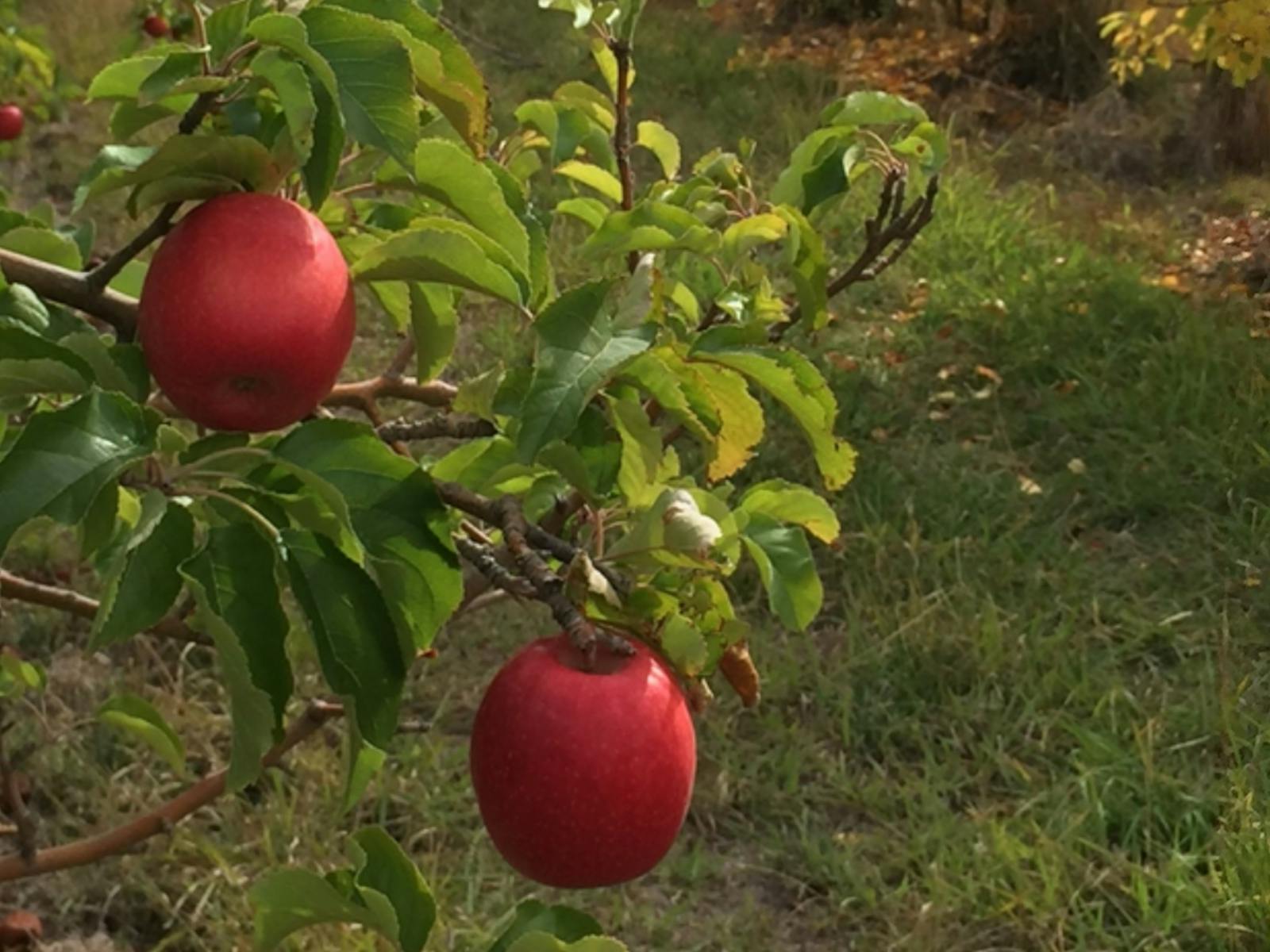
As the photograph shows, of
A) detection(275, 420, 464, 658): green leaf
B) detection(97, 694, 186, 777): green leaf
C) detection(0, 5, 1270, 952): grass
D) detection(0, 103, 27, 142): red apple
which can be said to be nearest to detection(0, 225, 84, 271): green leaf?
detection(275, 420, 464, 658): green leaf

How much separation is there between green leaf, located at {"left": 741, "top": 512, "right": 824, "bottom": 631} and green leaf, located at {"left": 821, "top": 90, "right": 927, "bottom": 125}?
0.40m

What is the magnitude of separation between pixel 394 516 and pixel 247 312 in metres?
0.13

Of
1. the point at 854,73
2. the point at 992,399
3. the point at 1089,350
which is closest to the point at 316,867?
the point at 992,399

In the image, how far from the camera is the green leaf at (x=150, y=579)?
79 cm

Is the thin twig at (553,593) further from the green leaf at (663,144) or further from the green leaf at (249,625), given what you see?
the green leaf at (663,144)

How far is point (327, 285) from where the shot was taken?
0.81 m

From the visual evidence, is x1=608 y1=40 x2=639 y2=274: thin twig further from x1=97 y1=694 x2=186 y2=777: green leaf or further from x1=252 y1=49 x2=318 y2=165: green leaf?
x1=97 y1=694 x2=186 y2=777: green leaf

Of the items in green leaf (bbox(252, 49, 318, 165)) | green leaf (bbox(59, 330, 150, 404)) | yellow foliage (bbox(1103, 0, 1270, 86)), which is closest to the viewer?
green leaf (bbox(252, 49, 318, 165))

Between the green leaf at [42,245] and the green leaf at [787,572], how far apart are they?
1.61 feet

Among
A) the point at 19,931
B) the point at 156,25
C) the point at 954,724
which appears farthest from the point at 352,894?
the point at 156,25

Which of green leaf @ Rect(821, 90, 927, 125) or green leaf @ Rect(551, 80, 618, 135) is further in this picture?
green leaf @ Rect(551, 80, 618, 135)

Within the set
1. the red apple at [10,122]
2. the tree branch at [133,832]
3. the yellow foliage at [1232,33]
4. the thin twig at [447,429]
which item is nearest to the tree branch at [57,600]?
the tree branch at [133,832]

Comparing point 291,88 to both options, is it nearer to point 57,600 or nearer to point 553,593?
point 553,593

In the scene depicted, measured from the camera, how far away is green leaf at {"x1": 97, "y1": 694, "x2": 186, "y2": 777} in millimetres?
1689
